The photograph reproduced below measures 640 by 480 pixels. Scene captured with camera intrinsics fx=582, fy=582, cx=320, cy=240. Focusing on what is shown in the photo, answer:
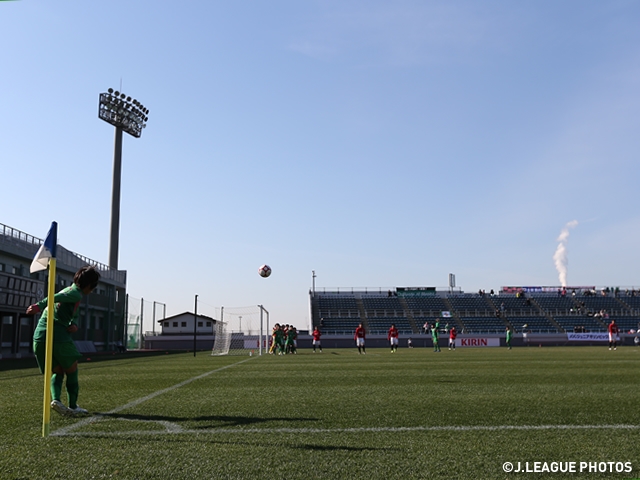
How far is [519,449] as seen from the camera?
4332 millimetres

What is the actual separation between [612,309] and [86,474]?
67.4 metres

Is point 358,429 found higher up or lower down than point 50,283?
lower down

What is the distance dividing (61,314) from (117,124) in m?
50.8

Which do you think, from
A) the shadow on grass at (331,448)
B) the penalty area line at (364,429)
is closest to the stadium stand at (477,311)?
the penalty area line at (364,429)

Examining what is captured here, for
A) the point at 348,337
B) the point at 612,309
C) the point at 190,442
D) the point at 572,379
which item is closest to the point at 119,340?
the point at 348,337

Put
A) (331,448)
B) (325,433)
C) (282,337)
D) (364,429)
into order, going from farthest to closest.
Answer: (282,337) → (364,429) → (325,433) → (331,448)

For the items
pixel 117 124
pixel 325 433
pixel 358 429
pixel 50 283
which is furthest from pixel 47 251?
pixel 117 124

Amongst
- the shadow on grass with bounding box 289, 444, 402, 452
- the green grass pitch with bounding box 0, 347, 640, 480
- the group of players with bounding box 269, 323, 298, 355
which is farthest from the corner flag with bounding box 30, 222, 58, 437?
the group of players with bounding box 269, 323, 298, 355

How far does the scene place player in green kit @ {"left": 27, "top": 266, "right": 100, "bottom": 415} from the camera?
242 inches

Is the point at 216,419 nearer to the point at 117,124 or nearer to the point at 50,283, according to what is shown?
the point at 50,283

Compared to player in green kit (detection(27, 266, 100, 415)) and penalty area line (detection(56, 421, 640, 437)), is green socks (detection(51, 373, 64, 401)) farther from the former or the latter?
penalty area line (detection(56, 421, 640, 437))

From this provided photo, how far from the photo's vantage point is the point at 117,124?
175 ft

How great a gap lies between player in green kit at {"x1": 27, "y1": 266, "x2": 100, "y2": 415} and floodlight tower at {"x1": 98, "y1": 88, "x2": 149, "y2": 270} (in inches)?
1873

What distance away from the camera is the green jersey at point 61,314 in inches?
242
